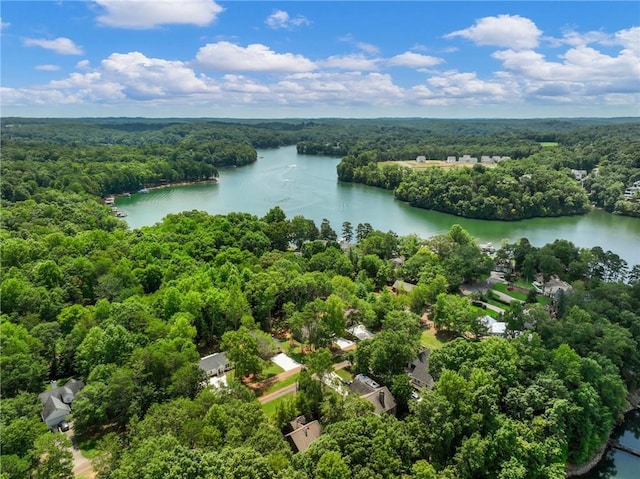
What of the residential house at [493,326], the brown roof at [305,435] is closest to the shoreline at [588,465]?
the residential house at [493,326]

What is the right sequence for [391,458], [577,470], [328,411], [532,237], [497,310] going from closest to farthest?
[391,458] → [328,411] → [577,470] → [497,310] → [532,237]

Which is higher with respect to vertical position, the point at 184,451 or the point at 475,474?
the point at 184,451

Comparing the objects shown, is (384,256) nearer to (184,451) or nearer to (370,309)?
(370,309)

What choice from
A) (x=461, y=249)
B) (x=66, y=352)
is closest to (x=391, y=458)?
(x=66, y=352)

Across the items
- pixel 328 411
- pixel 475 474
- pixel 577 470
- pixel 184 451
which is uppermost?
pixel 184 451

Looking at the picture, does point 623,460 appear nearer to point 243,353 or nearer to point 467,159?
point 243,353

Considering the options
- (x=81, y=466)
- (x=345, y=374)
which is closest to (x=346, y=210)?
(x=345, y=374)

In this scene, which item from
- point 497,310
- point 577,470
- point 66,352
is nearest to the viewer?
point 577,470
